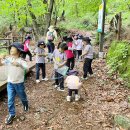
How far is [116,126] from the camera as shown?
512 centimetres

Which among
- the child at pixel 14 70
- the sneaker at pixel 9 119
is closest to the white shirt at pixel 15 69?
the child at pixel 14 70

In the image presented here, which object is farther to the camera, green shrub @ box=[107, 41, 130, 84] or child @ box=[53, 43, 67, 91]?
green shrub @ box=[107, 41, 130, 84]

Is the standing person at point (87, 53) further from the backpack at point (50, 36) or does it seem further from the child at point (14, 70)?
the backpack at point (50, 36)

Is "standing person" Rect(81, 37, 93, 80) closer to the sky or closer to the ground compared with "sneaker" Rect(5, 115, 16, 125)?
closer to the sky

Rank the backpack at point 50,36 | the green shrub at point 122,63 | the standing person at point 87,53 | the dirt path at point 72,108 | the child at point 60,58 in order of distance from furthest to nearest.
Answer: the backpack at point 50,36
the standing person at point 87,53
the green shrub at point 122,63
the child at point 60,58
the dirt path at point 72,108

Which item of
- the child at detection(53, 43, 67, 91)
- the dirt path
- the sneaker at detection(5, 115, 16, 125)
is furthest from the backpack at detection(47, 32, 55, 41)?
the sneaker at detection(5, 115, 16, 125)

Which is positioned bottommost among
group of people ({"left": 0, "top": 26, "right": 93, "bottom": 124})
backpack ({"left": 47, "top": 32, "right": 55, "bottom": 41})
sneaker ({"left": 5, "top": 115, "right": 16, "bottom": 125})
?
sneaker ({"left": 5, "top": 115, "right": 16, "bottom": 125})

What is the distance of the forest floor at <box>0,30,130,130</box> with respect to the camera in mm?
5379

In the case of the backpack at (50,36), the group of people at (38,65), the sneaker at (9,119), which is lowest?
the sneaker at (9,119)

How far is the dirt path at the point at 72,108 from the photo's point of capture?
538 cm

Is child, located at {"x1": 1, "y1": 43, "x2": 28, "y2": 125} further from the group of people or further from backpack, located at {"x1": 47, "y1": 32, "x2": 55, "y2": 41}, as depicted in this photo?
backpack, located at {"x1": 47, "y1": 32, "x2": 55, "y2": 41}

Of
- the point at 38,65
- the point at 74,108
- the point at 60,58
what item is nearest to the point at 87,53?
the point at 60,58

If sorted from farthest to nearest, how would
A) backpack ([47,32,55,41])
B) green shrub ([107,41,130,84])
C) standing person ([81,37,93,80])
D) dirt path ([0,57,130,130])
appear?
1. backpack ([47,32,55,41])
2. standing person ([81,37,93,80])
3. green shrub ([107,41,130,84])
4. dirt path ([0,57,130,130])

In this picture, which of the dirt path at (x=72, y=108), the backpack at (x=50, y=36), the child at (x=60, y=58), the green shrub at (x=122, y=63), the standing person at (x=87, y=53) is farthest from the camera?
the backpack at (x=50, y=36)
